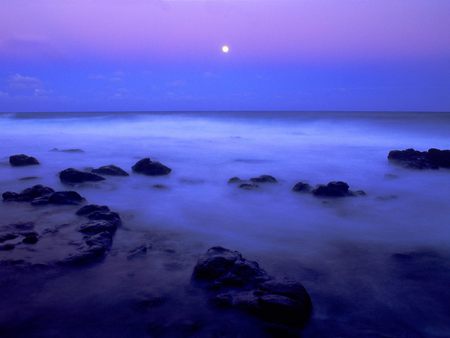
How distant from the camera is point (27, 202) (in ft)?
25.7

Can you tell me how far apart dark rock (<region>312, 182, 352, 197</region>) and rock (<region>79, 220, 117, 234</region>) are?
16.2 ft

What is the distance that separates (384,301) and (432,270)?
124 cm

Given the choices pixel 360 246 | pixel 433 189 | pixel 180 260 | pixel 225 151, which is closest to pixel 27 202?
pixel 180 260

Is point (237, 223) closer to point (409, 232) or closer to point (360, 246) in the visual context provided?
point (360, 246)

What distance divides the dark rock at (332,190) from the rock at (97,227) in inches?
194

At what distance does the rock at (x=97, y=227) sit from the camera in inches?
242

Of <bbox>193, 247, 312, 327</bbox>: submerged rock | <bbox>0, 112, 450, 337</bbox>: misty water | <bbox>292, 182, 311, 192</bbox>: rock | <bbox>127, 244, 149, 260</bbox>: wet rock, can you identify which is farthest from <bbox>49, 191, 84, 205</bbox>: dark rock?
<bbox>292, 182, 311, 192</bbox>: rock

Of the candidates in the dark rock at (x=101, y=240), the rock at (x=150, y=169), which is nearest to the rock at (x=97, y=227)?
the dark rock at (x=101, y=240)

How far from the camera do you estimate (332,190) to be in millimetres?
9297

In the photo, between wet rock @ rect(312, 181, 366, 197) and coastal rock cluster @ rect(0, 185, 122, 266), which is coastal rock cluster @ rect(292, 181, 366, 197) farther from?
coastal rock cluster @ rect(0, 185, 122, 266)

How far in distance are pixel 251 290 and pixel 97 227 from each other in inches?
118

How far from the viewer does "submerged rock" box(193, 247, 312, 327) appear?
3.84 metres

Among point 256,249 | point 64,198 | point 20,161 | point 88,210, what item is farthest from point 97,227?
point 20,161

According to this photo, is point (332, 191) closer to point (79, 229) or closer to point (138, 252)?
point (138, 252)
